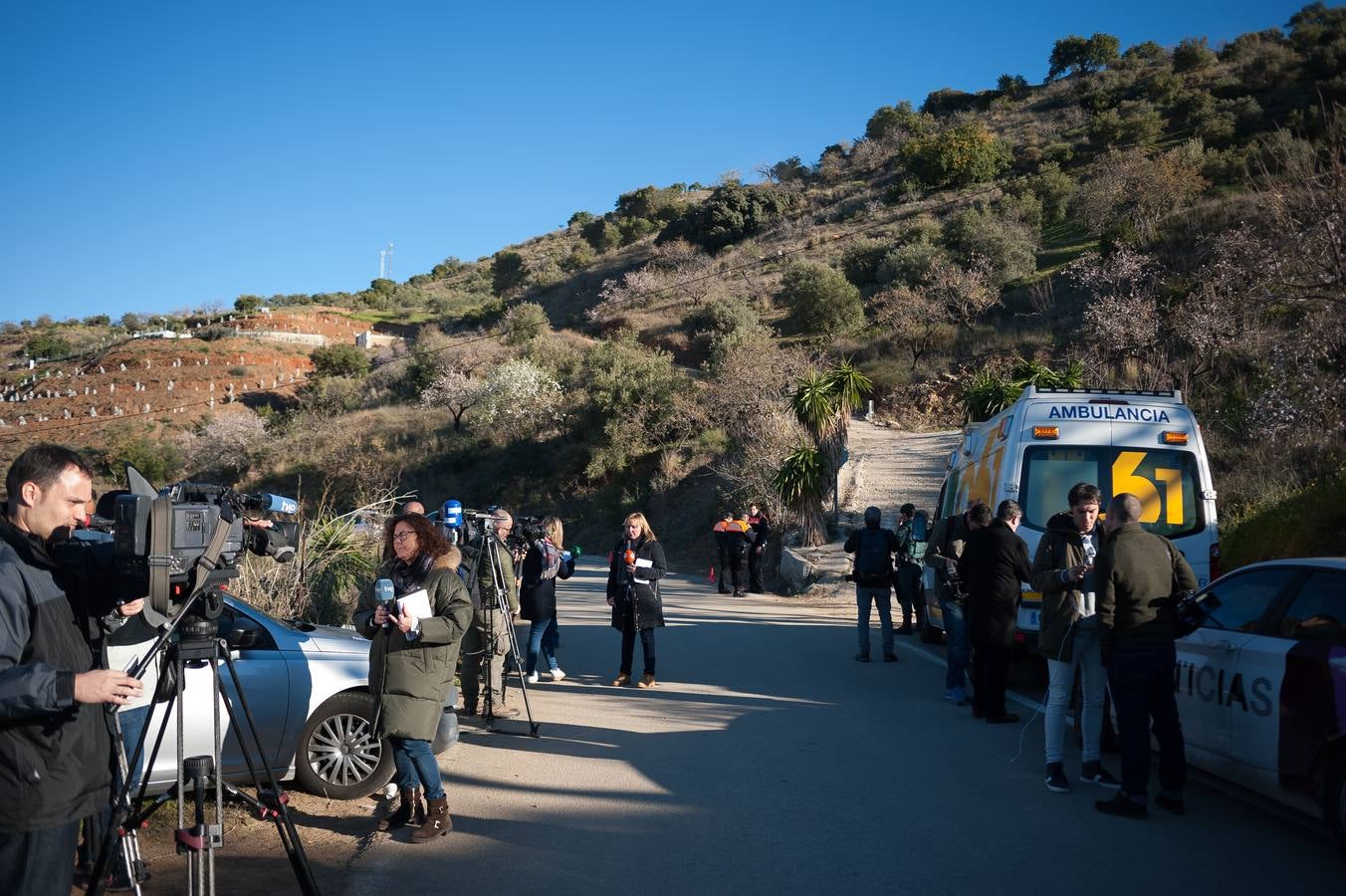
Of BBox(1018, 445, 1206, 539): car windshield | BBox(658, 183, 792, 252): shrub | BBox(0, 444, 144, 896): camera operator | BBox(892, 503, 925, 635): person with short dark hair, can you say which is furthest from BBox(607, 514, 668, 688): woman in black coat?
BBox(658, 183, 792, 252): shrub

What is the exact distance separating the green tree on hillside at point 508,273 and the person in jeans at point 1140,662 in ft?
268

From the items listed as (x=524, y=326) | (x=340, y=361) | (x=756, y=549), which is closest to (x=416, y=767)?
(x=756, y=549)

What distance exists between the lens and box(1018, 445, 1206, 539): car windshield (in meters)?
9.68

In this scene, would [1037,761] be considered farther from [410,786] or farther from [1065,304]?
[1065,304]

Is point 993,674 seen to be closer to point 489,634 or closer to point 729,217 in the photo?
point 489,634

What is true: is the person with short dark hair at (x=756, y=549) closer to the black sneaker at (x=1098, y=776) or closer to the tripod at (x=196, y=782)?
the black sneaker at (x=1098, y=776)

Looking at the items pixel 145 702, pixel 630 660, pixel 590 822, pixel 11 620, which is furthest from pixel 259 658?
pixel 630 660

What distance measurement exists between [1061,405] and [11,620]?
9.32 metres

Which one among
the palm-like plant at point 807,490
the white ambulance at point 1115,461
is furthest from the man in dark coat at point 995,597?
the palm-like plant at point 807,490

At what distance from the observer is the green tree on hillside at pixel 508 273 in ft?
286

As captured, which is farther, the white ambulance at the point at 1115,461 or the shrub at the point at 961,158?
the shrub at the point at 961,158

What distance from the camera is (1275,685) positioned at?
559cm

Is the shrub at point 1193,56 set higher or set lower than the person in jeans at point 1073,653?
higher

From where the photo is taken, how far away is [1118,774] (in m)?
7.10
